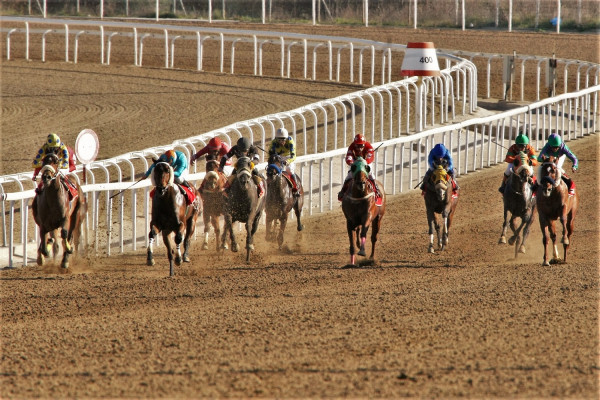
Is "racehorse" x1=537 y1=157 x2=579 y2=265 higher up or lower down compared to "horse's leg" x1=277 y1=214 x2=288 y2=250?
higher up

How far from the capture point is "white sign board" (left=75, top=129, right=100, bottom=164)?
11773 millimetres

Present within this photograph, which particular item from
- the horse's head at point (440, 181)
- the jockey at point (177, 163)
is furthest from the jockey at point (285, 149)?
the jockey at point (177, 163)

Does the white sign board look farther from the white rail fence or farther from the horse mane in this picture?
the horse mane

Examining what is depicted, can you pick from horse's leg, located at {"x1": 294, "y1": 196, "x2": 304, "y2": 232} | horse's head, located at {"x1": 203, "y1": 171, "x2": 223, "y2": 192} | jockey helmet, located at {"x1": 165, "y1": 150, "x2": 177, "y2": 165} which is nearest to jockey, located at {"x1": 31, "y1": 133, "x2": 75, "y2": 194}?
jockey helmet, located at {"x1": 165, "y1": 150, "x2": 177, "y2": 165}

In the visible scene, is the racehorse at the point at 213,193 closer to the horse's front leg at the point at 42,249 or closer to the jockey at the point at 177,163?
the jockey at the point at 177,163

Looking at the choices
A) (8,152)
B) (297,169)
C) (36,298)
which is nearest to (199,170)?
(297,169)

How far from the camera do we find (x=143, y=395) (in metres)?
6.03

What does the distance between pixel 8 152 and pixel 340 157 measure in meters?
5.90

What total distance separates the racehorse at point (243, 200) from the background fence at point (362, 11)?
76.5ft

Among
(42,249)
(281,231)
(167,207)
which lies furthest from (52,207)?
(281,231)

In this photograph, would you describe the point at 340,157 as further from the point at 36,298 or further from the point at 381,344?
the point at 381,344

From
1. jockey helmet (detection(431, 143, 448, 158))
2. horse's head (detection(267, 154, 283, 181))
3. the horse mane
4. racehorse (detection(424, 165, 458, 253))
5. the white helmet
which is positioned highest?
the white helmet

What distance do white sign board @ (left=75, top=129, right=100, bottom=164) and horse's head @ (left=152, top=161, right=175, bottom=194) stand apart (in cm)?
184

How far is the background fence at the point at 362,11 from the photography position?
34.7 metres
